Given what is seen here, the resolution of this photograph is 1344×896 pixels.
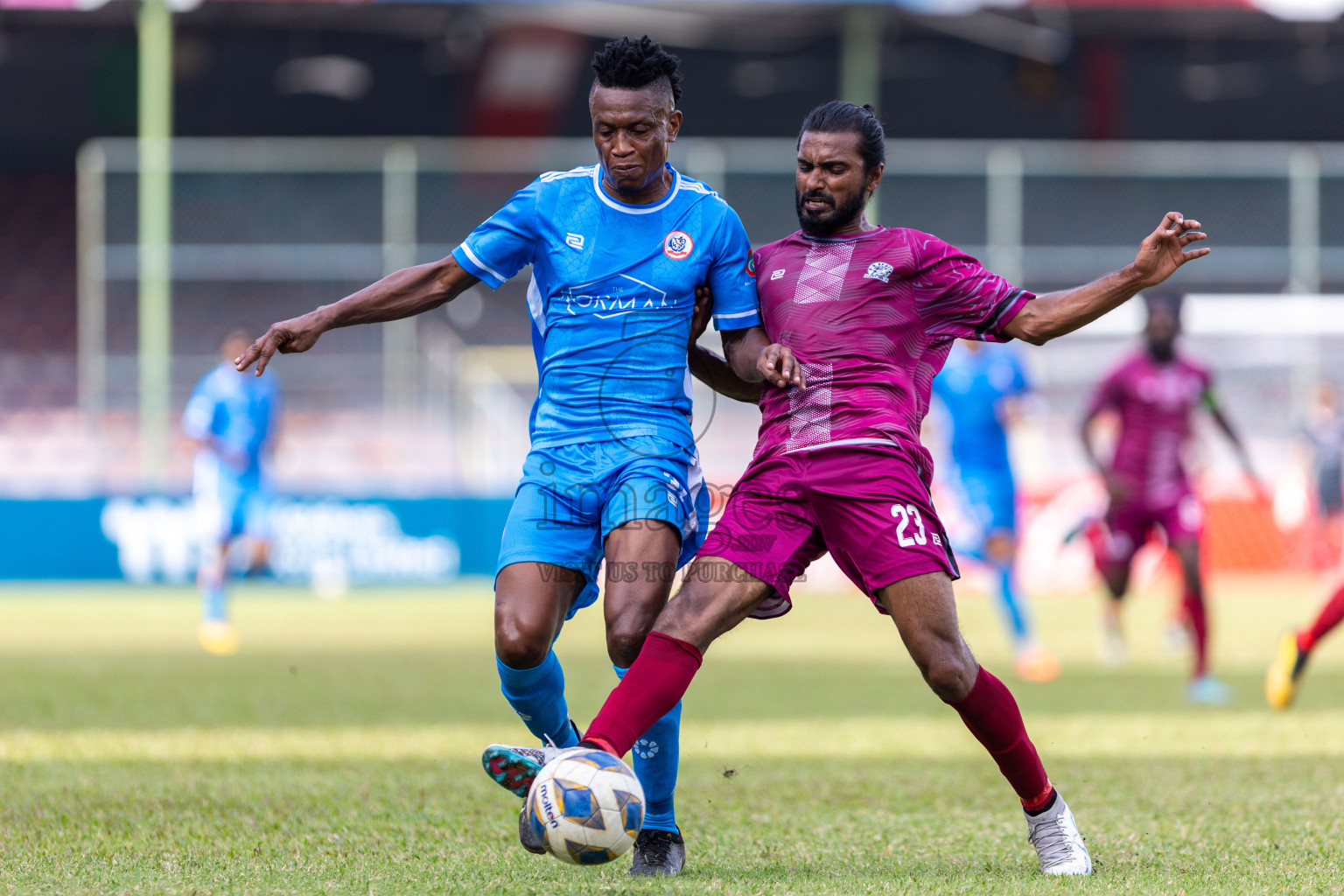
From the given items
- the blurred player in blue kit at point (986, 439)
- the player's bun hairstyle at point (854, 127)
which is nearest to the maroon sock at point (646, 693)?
the player's bun hairstyle at point (854, 127)

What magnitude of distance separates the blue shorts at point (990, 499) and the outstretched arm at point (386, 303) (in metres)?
6.88

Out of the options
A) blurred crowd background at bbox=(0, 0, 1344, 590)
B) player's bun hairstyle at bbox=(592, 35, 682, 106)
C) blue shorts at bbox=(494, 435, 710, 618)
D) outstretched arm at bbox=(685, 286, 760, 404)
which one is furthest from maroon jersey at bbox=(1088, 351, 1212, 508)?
blurred crowd background at bbox=(0, 0, 1344, 590)

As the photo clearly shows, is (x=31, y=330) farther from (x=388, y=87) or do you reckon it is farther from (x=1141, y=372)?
(x=1141, y=372)

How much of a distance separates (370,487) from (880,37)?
13.7m

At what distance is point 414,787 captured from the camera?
5852 millimetres

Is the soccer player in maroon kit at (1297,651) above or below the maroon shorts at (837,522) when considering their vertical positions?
below

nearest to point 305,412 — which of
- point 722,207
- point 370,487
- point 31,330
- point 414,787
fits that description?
point 370,487

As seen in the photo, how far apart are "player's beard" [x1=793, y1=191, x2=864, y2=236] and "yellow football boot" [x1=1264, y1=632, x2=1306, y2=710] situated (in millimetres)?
4930

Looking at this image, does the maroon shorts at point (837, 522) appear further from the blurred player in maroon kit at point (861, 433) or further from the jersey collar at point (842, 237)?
the jersey collar at point (842, 237)

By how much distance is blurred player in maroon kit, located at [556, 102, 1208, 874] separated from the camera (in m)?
4.30

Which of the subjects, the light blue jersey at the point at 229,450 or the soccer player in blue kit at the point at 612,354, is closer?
the soccer player in blue kit at the point at 612,354

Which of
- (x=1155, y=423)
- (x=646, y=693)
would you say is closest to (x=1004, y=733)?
(x=646, y=693)

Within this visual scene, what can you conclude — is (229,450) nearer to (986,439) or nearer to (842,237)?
(986,439)

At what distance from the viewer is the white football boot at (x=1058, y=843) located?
435cm
